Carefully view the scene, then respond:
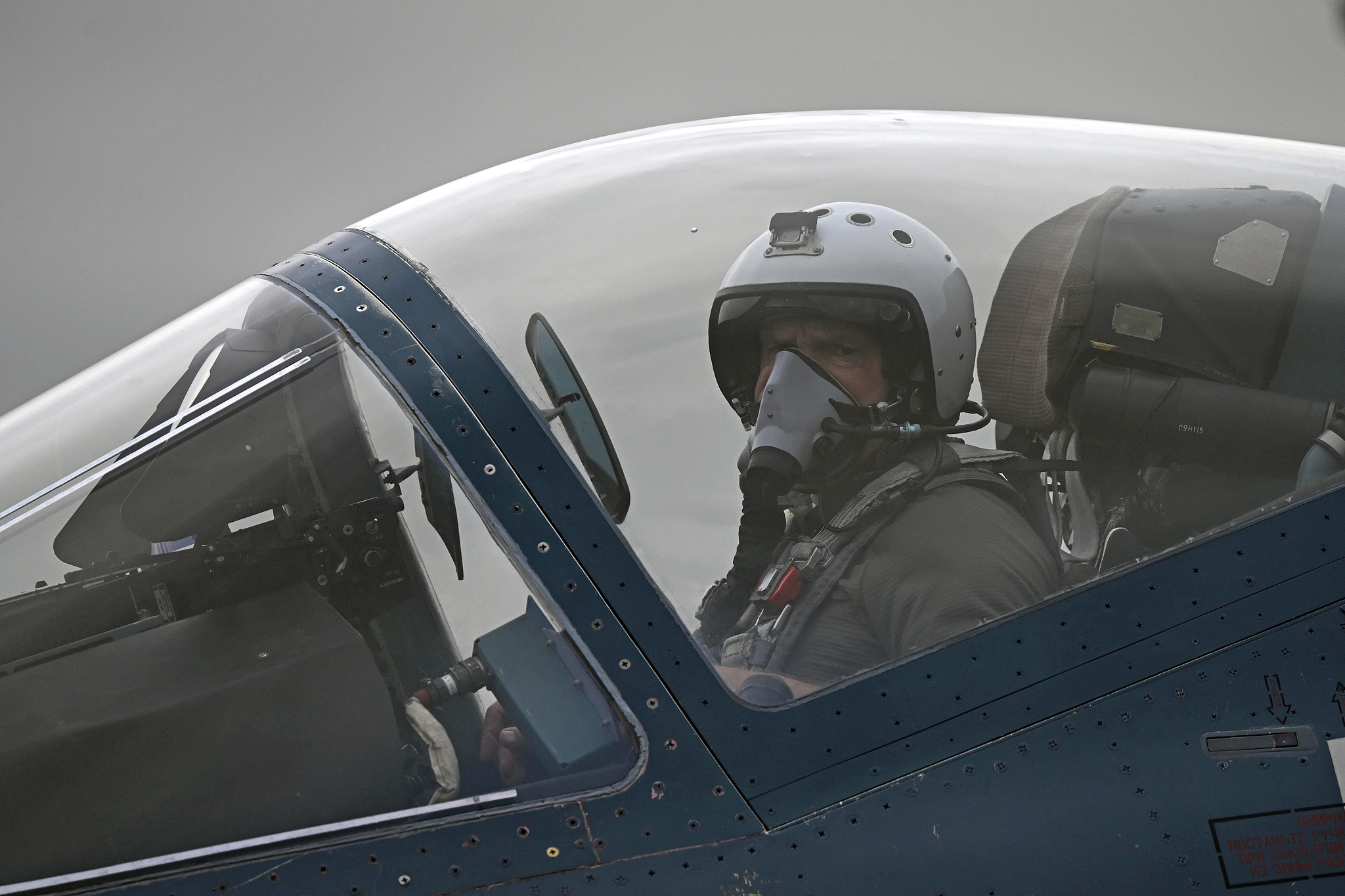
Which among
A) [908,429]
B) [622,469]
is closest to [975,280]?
[908,429]

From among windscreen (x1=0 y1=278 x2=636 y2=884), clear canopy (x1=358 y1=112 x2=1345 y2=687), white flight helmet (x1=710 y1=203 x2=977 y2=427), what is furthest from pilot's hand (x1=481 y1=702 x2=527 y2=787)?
white flight helmet (x1=710 y1=203 x2=977 y2=427)

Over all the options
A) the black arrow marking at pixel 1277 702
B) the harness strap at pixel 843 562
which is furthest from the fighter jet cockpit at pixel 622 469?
the black arrow marking at pixel 1277 702

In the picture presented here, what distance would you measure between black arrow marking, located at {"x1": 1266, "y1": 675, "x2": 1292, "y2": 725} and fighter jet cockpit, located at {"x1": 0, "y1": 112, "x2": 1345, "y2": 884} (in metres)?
0.17

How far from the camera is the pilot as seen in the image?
65.2 inches

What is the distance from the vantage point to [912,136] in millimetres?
2158

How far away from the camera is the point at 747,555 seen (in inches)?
68.0

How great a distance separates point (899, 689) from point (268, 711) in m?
0.98

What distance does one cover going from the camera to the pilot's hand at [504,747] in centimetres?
159

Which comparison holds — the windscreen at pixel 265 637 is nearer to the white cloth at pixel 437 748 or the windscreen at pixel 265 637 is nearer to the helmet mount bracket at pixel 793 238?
the white cloth at pixel 437 748

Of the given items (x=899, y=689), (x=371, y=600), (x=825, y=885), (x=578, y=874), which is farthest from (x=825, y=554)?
(x=371, y=600)

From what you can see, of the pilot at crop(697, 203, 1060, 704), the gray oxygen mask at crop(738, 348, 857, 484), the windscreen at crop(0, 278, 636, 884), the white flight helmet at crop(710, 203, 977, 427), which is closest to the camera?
the windscreen at crop(0, 278, 636, 884)

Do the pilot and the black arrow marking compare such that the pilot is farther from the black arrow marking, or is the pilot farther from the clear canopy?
the black arrow marking

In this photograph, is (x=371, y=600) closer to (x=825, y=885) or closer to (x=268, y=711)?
(x=268, y=711)

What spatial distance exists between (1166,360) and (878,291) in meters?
0.53
